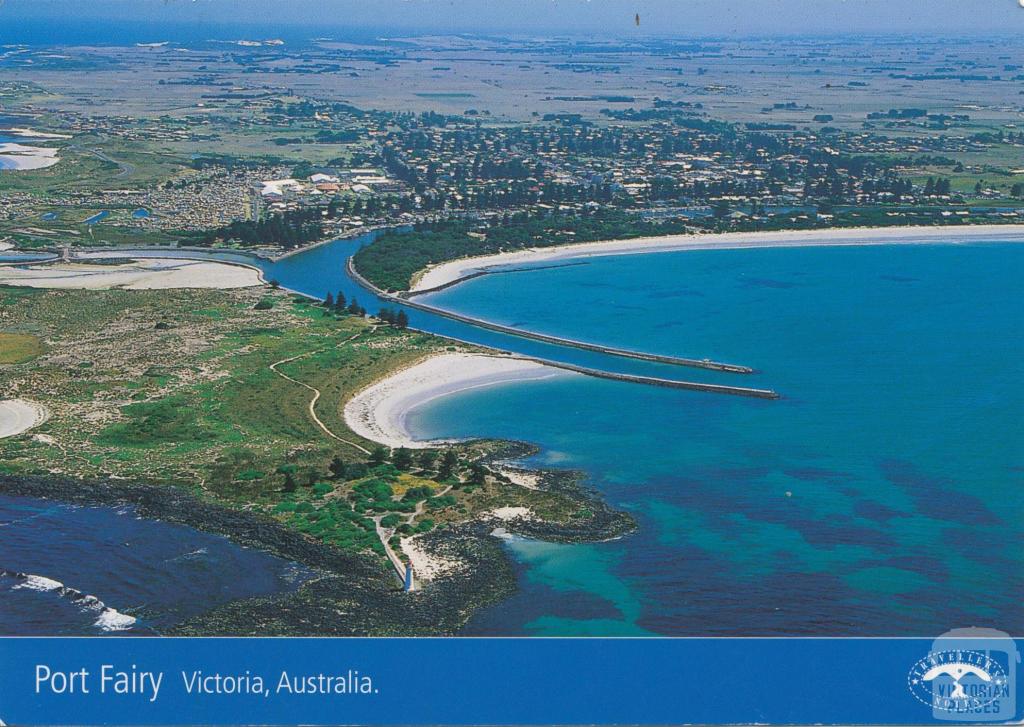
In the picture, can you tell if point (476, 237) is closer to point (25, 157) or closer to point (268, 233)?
→ point (268, 233)

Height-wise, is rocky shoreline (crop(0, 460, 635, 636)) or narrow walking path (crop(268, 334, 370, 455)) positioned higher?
rocky shoreline (crop(0, 460, 635, 636))

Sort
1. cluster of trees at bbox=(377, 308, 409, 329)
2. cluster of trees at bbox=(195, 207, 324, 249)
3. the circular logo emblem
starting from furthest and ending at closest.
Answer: cluster of trees at bbox=(195, 207, 324, 249) < cluster of trees at bbox=(377, 308, 409, 329) < the circular logo emblem

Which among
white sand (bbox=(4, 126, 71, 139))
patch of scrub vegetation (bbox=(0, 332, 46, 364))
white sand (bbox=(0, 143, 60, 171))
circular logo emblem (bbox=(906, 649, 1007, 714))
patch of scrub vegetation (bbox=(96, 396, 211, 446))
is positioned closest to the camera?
circular logo emblem (bbox=(906, 649, 1007, 714))

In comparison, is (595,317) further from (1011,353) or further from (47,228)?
(47,228)

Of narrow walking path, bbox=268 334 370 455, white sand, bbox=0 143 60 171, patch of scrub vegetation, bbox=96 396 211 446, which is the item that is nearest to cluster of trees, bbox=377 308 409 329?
narrow walking path, bbox=268 334 370 455

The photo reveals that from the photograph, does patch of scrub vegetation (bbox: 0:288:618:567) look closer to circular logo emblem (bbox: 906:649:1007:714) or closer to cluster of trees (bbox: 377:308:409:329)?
cluster of trees (bbox: 377:308:409:329)

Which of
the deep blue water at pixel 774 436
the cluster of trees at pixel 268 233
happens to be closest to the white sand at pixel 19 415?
the deep blue water at pixel 774 436

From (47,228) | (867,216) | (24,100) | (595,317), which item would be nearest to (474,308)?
(595,317)

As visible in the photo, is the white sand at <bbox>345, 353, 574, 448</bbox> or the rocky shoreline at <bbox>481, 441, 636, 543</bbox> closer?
the rocky shoreline at <bbox>481, 441, 636, 543</bbox>
